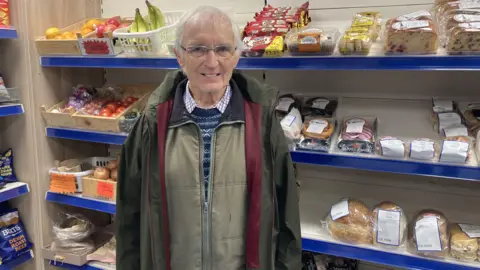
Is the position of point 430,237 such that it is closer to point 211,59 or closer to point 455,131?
point 455,131

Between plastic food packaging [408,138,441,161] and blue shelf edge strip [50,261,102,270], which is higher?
plastic food packaging [408,138,441,161]

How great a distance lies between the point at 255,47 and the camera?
1846 mm

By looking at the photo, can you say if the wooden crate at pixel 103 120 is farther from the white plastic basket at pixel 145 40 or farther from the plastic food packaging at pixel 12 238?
the plastic food packaging at pixel 12 238

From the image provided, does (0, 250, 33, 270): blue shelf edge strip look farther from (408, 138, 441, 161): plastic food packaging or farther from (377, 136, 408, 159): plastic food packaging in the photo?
(408, 138, 441, 161): plastic food packaging

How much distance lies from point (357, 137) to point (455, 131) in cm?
40

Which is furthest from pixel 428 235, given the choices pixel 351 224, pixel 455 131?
pixel 455 131

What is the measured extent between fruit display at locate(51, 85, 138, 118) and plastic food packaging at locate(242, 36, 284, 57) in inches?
35.2

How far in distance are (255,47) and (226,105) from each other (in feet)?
1.63

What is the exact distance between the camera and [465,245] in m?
1.66

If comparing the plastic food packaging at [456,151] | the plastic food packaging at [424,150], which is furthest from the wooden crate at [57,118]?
the plastic food packaging at [456,151]

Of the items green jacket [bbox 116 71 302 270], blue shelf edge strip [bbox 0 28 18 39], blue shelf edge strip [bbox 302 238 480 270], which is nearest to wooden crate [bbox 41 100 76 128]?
blue shelf edge strip [bbox 0 28 18 39]

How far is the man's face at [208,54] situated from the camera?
1325mm

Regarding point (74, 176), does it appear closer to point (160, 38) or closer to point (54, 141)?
point (54, 141)

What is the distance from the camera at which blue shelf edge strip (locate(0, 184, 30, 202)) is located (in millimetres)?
2357
